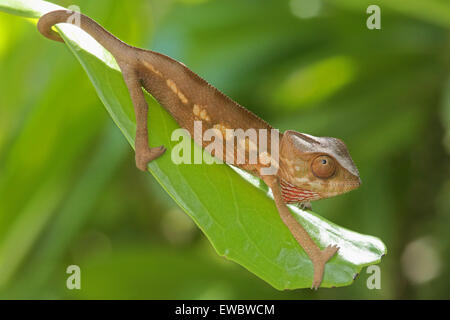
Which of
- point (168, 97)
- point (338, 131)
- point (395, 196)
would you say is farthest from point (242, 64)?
point (168, 97)

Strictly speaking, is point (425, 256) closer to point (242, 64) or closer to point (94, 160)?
point (242, 64)

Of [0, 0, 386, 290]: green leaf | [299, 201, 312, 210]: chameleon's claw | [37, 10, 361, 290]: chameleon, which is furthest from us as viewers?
[299, 201, 312, 210]: chameleon's claw

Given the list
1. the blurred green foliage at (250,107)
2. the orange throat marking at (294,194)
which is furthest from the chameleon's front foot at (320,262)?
the blurred green foliage at (250,107)

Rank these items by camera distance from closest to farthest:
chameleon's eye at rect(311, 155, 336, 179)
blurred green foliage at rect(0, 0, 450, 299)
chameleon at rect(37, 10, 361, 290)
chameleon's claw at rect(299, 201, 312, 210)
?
chameleon at rect(37, 10, 361, 290) < chameleon's eye at rect(311, 155, 336, 179) < chameleon's claw at rect(299, 201, 312, 210) < blurred green foliage at rect(0, 0, 450, 299)

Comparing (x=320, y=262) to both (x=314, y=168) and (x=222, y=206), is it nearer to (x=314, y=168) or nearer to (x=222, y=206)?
(x=222, y=206)

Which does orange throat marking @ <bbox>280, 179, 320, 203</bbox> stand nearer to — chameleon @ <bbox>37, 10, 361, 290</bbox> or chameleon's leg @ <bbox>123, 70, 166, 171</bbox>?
chameleon @ <bbox>37, 10, 361, 290</bbox>

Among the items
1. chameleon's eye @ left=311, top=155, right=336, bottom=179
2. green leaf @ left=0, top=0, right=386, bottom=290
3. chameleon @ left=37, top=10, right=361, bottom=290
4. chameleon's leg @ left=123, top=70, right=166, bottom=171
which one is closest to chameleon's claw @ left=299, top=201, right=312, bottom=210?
chameleon @ left=37, top=10, right=361, bottom=290

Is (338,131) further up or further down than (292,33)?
further down
